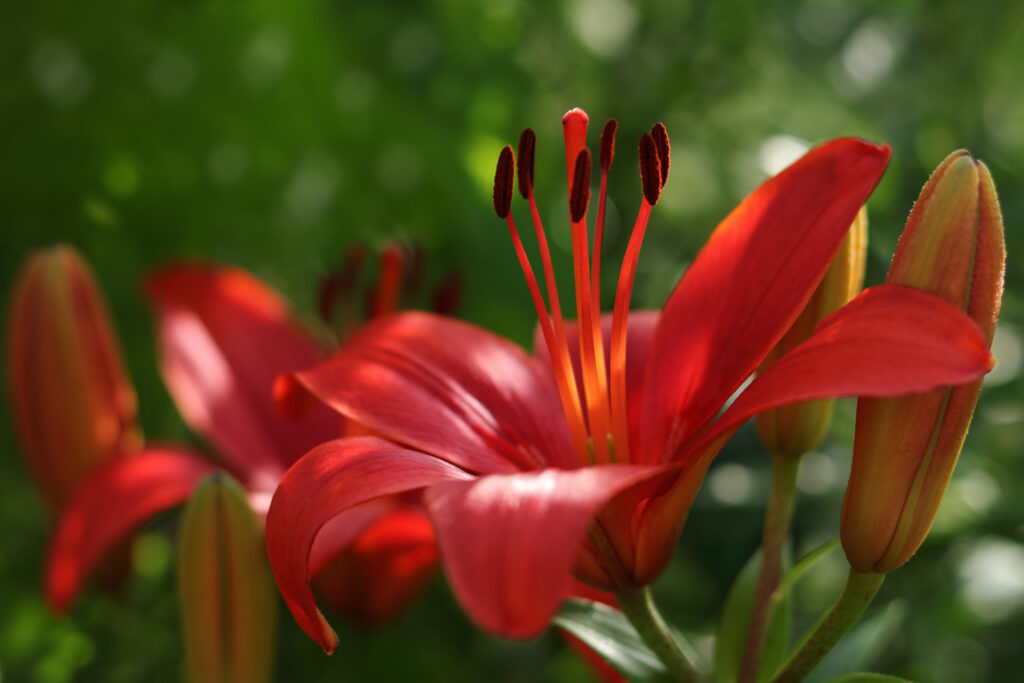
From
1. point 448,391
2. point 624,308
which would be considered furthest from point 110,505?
point 624,308

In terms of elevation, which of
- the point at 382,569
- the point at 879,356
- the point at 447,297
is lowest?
the point at 382,569

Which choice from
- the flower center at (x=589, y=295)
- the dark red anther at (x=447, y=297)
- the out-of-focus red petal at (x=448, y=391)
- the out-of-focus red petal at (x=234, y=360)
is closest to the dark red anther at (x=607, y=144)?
the flower center at (x=589, y=295)

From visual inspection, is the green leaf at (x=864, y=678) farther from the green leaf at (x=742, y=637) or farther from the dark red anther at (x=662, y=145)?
the dark red anther at (x=662, y=145)

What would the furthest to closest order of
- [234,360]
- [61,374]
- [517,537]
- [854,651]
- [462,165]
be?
[462,165], [234,360], [61,374], [854,651], [517,537]

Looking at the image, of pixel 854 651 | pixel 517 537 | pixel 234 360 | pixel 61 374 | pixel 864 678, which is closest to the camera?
pixel 517 537

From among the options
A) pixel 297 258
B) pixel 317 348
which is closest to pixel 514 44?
pixel 297 258

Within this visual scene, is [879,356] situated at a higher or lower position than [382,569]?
higher

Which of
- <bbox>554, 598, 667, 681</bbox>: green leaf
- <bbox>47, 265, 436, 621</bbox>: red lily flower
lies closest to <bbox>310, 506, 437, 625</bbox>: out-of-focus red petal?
<bbox>47, 265, 436, 621</bbox>: red lily flower

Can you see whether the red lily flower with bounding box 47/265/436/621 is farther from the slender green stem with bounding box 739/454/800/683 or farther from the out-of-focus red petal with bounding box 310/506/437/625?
the slender green stem with bounding box 739/454/800/683

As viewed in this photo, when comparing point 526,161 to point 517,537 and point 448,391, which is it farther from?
point 517,537
